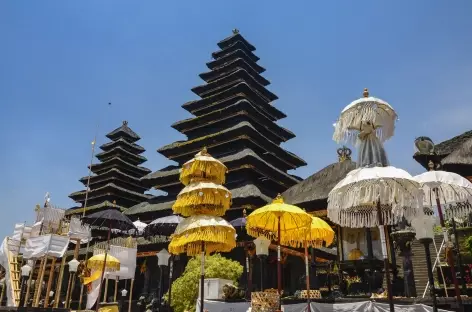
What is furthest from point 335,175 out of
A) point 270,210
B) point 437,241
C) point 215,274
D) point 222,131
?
point 222,131

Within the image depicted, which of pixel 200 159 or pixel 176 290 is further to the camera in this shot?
pixel 176 290

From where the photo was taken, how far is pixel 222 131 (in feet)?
94.8

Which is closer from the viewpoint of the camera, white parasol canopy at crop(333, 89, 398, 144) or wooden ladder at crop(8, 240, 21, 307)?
white parasol canopy at crop(333, 89, 398, 144)

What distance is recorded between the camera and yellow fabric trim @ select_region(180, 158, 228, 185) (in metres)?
10.9

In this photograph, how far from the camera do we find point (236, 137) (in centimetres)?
2838

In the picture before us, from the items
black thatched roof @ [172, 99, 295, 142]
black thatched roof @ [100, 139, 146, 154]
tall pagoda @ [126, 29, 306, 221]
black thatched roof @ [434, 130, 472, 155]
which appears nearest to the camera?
black thatched roof @ [434, 130, 472, 155]

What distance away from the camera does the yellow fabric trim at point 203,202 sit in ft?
34.0

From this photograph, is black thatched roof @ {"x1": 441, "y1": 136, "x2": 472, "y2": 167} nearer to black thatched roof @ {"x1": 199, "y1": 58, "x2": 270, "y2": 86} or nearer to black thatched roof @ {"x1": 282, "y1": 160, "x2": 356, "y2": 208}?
black thatched roof @ {"x1": 282, "y1": 160, "x2": 356, "y2": 208}

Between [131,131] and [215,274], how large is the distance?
33863mm

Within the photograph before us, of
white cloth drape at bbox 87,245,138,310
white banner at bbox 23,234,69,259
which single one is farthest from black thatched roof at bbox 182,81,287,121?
white banner at bbox 23,234,69,259

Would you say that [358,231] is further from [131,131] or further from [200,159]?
[131,131]

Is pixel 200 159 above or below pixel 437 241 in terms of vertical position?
above

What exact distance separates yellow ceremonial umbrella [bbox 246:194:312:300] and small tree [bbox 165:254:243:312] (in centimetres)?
705

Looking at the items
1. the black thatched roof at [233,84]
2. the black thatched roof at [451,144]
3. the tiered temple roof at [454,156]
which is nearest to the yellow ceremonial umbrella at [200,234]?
the tiered temple roof at [454,156]
